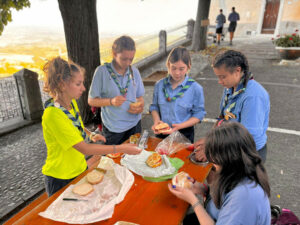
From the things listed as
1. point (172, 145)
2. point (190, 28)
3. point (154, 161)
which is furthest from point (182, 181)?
point (190, 28)

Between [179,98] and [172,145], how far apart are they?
573mm

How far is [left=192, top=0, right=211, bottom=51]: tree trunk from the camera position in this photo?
489 inches

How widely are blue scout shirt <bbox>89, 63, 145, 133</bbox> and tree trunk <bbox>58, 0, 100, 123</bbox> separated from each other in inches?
96.1

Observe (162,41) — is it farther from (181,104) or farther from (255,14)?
(255,14)

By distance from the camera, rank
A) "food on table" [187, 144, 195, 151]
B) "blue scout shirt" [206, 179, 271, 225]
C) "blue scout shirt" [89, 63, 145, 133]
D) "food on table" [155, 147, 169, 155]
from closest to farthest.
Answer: "blue scout shirt" [206, 179, 271, 225] < "food on table" [155, 147, 169, 155] < "food on table" [187, 144, 195, 151] < "blue scout shirt" [89, 63, 145, 133]

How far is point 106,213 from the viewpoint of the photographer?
1.50m

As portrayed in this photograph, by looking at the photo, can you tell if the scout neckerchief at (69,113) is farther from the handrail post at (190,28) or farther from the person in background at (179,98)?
the handrail post at (190,28)

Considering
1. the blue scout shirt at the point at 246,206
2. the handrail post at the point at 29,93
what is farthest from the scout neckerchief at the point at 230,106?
the handrail post at the point at 29,93

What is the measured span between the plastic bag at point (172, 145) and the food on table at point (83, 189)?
0.86 m

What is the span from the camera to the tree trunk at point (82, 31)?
445 cm

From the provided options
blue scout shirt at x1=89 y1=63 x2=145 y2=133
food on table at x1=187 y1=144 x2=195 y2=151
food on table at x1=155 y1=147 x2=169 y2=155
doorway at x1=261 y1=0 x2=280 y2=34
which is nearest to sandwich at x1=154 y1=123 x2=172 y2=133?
food on table at x1=155 y1=147 x2=169 y2=155

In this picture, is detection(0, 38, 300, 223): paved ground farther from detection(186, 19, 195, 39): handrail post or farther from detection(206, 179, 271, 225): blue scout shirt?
detection(186, 19, 195, 39): handrail post

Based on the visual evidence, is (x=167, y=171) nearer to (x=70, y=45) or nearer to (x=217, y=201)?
(x=217, y=201)

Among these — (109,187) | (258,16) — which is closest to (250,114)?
(109,187)
